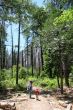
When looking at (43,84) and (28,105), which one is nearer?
(28,105)

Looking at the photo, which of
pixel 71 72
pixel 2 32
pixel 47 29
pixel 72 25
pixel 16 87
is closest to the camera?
pixel 72 25

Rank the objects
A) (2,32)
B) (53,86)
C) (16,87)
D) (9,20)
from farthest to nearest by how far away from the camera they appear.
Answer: (53,86)
(16,87)
(2,32)
(9,20)

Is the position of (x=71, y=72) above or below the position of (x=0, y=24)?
below

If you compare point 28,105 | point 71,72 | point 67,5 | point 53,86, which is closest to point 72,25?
point 67,5

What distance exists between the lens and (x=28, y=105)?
1986 cm

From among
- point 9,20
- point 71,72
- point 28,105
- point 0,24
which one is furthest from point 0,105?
point 71,72

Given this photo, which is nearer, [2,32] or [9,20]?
[9,20]

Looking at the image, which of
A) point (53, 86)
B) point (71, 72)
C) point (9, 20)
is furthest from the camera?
point (71, 72)

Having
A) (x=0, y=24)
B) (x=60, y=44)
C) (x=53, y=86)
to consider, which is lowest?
(x=53, y=86)

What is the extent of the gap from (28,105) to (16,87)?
14389mm

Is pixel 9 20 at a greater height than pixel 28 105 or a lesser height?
greater

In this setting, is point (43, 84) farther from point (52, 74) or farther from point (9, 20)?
point (9, 20)

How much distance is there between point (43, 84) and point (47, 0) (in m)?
21.9

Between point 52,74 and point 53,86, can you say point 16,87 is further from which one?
Result: point 52,74
